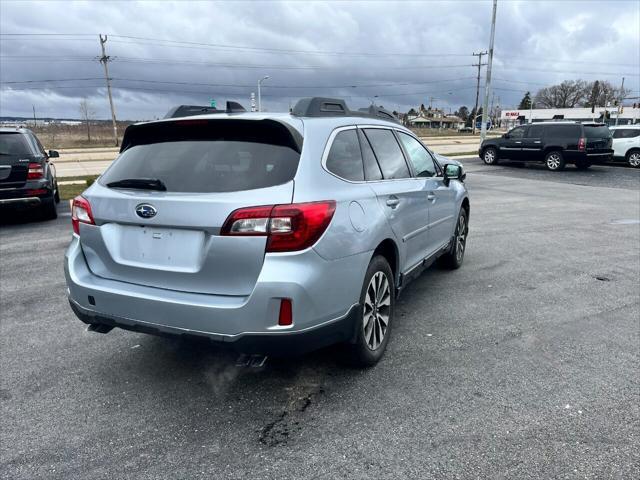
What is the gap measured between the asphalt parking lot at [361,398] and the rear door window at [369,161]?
132 centimetres

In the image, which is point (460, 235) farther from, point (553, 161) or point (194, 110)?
point (553, 161)

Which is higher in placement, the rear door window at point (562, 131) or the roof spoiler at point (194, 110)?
the rear door window at point (562, 131)

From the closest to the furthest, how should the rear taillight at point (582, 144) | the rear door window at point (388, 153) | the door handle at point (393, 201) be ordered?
the door handle at point (393, 201) → the rear door window at point (388, 153) → the rear taillight at point (582, 144)

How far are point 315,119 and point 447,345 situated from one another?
6.61ft

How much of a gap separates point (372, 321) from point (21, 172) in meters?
7.39

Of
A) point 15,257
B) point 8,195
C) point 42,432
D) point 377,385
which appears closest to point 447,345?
point 377,385

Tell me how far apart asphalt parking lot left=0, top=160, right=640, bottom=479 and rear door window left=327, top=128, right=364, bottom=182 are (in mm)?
1285

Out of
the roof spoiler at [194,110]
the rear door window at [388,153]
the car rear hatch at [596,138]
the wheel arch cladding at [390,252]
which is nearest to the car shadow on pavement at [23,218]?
the roof spoiler at [194,110]

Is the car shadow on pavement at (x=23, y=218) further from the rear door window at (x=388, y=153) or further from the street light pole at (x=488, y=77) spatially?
the street light pole at (x=488, y=77)

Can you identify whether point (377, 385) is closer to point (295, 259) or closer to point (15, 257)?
point (295, 259)

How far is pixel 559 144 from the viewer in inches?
811

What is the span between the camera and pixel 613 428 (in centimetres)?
275

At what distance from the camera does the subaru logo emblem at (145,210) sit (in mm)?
2785

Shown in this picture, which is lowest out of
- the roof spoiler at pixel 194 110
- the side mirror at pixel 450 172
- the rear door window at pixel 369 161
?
the side mirror at pixel 450 172
